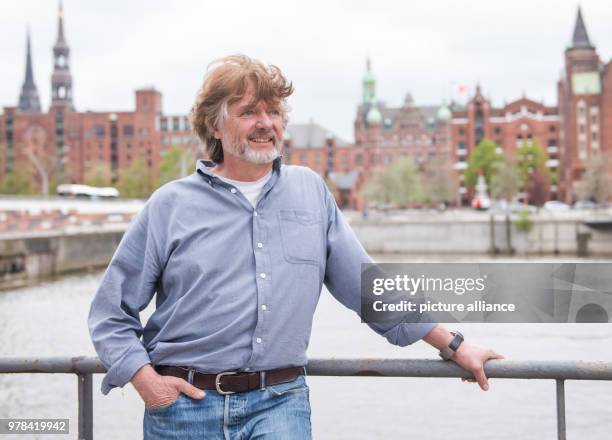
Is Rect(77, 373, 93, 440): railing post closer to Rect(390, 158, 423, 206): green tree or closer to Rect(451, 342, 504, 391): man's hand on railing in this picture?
Rect(451, 342, 504, 391): man's hand on railing

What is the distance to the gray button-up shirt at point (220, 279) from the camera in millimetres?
2824

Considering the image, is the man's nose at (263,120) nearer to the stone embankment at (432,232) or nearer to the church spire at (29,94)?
the stone embankment at (432,232)

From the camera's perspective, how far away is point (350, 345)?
16.6m

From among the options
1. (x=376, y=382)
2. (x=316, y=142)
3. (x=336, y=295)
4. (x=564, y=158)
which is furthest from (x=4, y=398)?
(x=316, y=142)

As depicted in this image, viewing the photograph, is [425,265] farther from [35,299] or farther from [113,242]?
[113,242]

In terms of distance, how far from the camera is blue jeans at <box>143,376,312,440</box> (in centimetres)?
279

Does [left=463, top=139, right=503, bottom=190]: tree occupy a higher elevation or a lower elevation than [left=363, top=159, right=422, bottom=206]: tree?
higher

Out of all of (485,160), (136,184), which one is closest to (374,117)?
(485,160)

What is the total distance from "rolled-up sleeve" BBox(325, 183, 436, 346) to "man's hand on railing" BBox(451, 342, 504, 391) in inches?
5.2

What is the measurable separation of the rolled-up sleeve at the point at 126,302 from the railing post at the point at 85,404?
0.89 ft

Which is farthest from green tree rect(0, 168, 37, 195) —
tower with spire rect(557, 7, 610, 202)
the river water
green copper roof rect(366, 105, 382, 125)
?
the river water

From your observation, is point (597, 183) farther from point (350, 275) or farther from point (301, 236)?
point (301, 236)

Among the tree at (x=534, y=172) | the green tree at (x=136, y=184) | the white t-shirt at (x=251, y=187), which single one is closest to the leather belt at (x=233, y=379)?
the white t-shirt at (x=251, y=187)

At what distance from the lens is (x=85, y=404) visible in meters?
3.20
